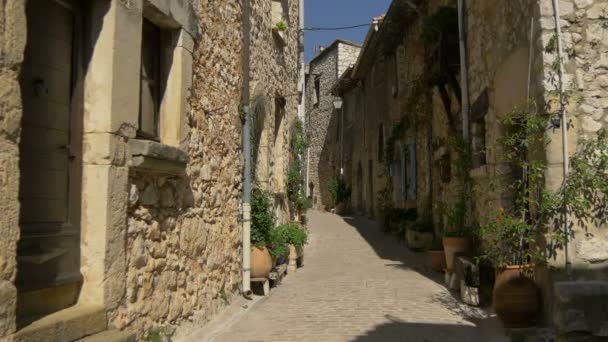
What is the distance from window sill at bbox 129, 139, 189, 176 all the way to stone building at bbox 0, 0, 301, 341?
1cm

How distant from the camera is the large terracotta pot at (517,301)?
4387 millimetres

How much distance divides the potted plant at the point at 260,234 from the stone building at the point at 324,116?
655 inches

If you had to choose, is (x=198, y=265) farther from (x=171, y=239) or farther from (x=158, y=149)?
(x=158, y=149)

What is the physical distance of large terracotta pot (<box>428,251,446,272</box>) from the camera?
7.98 metres

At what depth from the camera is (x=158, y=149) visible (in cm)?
376

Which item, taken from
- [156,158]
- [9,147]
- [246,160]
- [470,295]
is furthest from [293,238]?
[9,147]

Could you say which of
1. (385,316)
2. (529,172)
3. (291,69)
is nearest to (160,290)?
(385,316)

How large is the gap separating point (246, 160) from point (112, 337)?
3.45 meters

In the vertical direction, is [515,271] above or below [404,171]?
below

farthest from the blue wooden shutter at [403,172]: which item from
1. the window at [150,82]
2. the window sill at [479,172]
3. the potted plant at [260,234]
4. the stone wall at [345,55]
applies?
the stone wall at [345,55]

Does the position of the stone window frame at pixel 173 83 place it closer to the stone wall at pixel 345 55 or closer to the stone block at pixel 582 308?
the stone block at pixel 582 308

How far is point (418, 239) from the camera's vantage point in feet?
33.3

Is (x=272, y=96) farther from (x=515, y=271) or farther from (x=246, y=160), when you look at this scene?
(x=515, y=271)

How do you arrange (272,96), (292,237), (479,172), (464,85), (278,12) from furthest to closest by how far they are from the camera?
(278,12) < (272,96) < (292,237) < (464,85) < (479,172)
